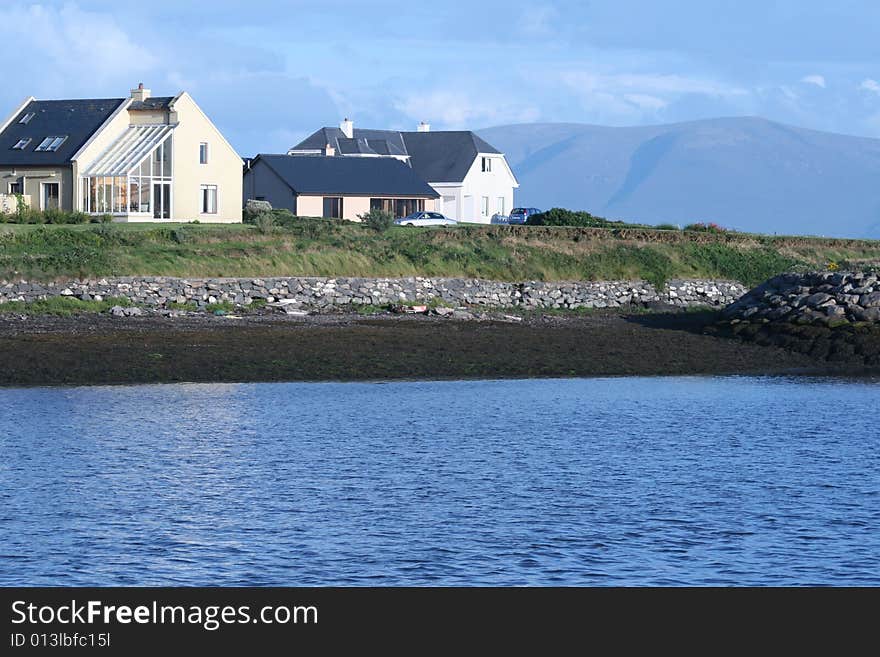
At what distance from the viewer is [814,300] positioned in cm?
4866

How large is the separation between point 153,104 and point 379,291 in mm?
24713

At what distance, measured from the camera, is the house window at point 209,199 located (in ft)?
236

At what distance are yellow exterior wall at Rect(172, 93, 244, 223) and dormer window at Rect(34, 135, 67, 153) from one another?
19.7 feet

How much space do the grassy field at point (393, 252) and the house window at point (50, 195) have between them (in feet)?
33.8

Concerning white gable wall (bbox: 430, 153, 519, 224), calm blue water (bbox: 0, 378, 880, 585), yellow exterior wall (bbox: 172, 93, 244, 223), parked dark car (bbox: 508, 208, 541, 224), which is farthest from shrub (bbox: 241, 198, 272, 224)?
calm blue water (bbox: 0, 378, 880, 585)

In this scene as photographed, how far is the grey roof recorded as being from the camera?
10419cm

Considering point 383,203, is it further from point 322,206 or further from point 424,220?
point 424,220

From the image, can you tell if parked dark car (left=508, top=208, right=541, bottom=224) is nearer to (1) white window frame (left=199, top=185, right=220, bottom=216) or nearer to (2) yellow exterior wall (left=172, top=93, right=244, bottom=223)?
(2) yellow exterior wall (left=172, top=93, right=244, bottom=223)

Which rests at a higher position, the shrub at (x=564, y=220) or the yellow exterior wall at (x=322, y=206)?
the yellow exterior wall at (x=322, y=206)

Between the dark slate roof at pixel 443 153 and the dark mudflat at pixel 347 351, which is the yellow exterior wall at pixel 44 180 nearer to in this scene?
the dark mudflat at pixel 347 351

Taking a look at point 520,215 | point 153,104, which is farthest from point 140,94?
point 520,215

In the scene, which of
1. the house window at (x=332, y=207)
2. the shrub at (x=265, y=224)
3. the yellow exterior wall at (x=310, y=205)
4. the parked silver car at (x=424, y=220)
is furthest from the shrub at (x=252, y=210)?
the house window at (x=332, y=207)
